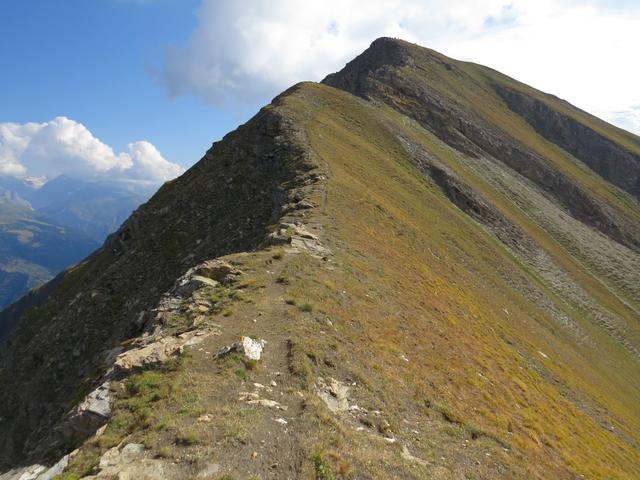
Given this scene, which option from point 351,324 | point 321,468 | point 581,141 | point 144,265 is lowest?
point 321,468

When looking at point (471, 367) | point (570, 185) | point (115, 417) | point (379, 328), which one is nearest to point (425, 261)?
point (471, 367)

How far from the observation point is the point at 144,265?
148 ft

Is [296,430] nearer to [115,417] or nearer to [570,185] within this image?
[115,417]

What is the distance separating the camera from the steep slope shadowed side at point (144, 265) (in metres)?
36.3

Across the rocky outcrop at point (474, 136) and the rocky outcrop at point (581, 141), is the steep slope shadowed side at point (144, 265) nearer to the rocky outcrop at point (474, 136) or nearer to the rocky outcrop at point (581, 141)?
Result: the rocky outcrop at point (474, 136)

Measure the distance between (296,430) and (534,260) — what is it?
6344cm

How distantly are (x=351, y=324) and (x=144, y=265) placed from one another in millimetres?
29876

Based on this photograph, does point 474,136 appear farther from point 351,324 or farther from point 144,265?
point 351,324

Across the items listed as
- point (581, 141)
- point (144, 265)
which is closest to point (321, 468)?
point (144, 265)

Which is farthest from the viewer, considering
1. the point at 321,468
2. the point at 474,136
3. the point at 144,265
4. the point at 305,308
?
the point at 474,136

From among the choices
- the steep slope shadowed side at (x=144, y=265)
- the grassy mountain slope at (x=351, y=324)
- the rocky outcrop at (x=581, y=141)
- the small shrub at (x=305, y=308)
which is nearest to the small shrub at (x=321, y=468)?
the grassy mountain slope at (x=351, y=324)

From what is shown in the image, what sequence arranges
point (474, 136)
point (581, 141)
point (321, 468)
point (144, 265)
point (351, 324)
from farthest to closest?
1. point (581, 141)
2. point (474, 136)
3. point (144, 265)
4. point (351, 324)
5. point (321, 468)

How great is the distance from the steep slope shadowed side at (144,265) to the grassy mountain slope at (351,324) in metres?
0.25

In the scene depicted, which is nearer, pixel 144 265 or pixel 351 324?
pixel 351 324
